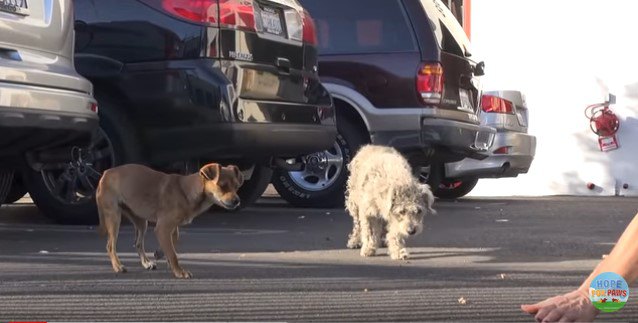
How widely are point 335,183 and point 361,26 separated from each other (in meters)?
1.42

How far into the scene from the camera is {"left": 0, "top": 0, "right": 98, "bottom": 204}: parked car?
6.58 metres

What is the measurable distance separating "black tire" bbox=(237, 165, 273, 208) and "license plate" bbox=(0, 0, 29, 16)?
3.29 meters

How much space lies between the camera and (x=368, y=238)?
7367 mm

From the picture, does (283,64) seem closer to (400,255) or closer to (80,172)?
(80,172)

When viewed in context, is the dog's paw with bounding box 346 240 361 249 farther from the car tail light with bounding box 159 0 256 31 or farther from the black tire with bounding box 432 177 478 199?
the black tire with bounding box 432 177 478 199

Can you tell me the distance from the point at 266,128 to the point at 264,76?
0.38 meters

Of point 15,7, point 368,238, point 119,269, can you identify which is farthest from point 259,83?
point 119,269

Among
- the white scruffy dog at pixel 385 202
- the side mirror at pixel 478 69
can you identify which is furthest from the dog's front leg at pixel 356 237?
the side mirror at pixel 478 69

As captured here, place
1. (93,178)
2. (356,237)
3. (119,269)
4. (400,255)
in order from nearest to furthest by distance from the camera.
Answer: (119,269) < (400,255) < (356,237) < (93,178)

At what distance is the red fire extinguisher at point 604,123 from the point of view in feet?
54.0

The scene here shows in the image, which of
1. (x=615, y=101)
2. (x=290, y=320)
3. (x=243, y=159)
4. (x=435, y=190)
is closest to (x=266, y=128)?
(x=243, y=159)

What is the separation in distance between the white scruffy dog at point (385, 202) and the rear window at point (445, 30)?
9.51 feet

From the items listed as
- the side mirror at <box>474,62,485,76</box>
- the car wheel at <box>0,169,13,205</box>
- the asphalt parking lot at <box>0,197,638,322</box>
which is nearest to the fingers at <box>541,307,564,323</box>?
the asphalt parking lot at <box>0,197,638,322</box>

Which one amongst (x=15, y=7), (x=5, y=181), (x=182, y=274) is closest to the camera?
(x=182, y=274)
